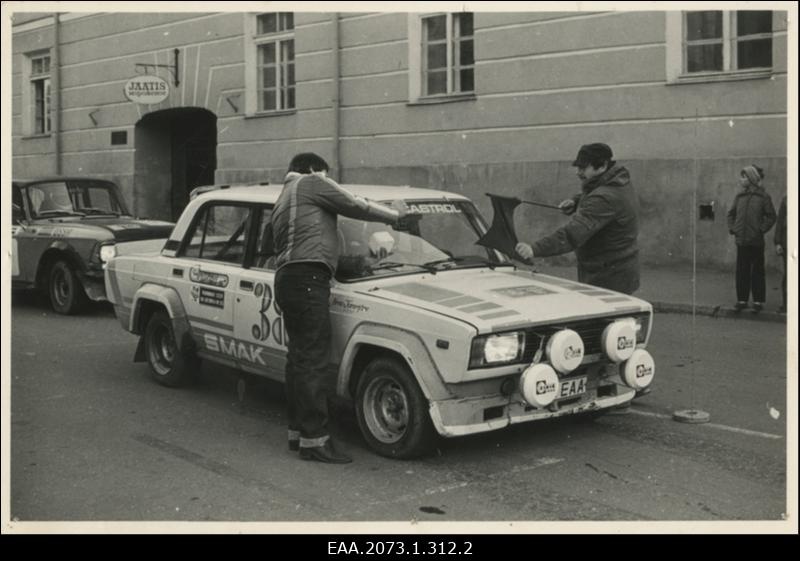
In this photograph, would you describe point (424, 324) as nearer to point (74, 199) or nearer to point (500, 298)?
point (500, 298)

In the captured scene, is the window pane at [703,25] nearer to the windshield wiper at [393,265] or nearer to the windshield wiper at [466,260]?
the windshield wiper at [466,260]

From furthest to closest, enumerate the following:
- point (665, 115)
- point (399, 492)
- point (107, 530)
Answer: point (665, 115), point (399, 492), point (107, 530)

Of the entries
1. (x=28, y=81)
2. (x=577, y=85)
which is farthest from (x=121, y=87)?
(x=577, y=85)

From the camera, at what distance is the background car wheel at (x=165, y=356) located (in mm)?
7434

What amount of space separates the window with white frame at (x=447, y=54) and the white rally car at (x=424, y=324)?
9.05 meters

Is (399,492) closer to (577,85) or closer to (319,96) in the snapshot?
(577,85)

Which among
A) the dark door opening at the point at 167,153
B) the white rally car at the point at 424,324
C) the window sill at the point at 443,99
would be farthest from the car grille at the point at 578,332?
the dark door opening at the point at 167,153

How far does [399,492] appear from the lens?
506 centimetres

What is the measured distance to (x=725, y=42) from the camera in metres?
12.7

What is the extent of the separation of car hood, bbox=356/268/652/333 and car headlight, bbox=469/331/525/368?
6 centimetres

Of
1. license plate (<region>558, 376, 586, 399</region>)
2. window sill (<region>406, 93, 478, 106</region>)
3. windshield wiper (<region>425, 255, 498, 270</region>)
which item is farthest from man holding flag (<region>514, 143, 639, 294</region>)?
window sill (<region>406, 93, 478, 106</region>)

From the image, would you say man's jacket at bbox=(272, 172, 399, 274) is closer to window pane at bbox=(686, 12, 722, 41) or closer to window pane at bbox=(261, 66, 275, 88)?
window pane at bbox=(686, 12, 722, 41)

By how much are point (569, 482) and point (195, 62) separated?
15.1 m

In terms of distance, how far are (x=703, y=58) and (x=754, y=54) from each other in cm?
70
